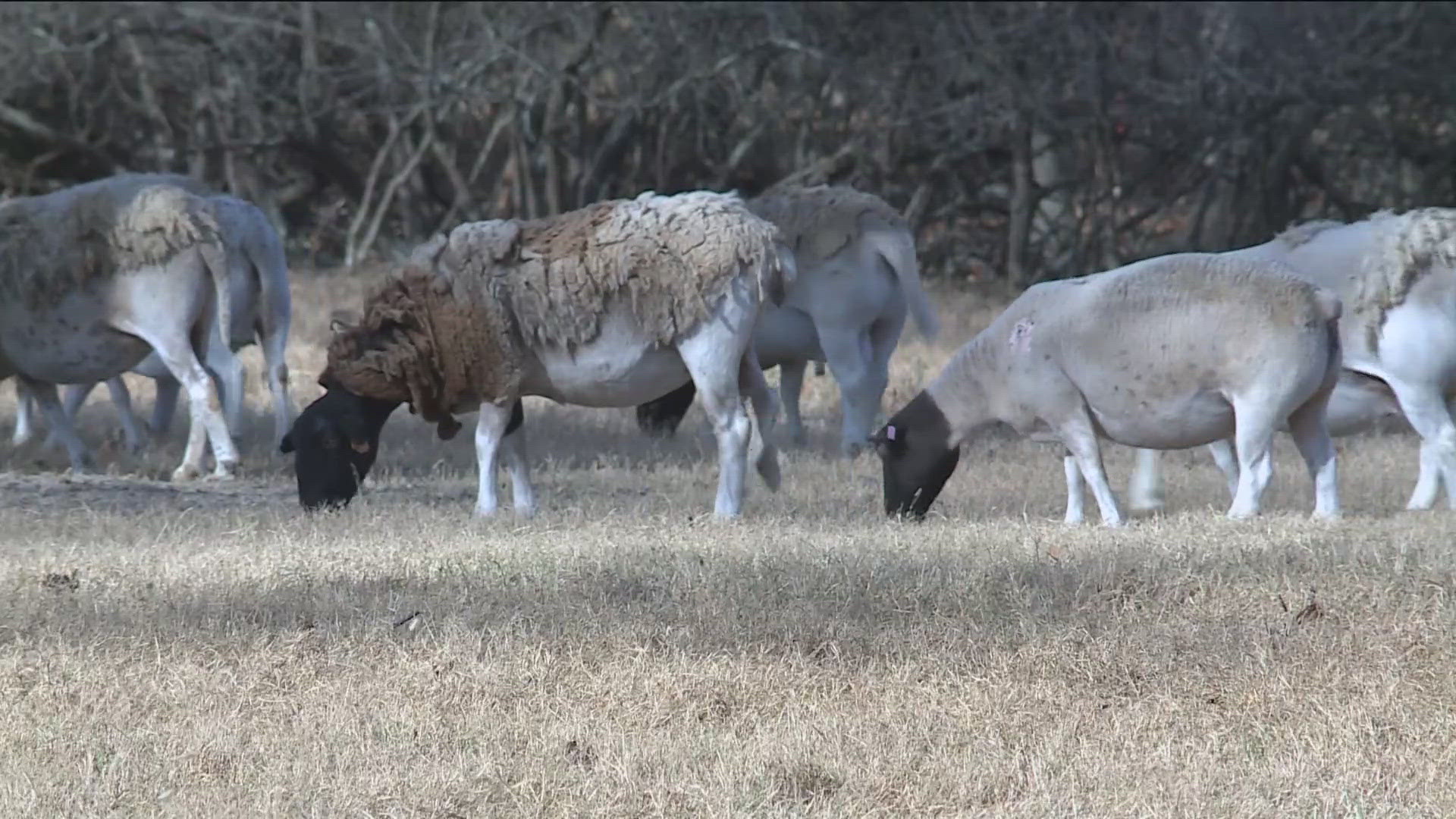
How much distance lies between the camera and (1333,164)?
960 inches

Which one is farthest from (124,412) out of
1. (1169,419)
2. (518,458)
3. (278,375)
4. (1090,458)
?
(1169,419)

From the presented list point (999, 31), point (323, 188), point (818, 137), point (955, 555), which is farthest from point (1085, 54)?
point (955, 555)

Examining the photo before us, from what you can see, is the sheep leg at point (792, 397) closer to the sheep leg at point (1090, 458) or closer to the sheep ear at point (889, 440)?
the sheep ear at point (889, 440)

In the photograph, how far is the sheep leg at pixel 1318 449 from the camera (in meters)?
10.0

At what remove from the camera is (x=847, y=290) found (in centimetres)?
1366

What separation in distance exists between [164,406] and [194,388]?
2429 mm

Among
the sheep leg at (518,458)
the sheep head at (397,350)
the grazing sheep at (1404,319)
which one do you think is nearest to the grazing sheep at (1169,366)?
the grazing sheep at (1404,319)

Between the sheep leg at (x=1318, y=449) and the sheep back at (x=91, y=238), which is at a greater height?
the sheep back at (x=91, y=238)

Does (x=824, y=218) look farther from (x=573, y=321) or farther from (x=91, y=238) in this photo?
(x=91, y=238)

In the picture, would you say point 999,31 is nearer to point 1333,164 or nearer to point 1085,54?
point 1085,54

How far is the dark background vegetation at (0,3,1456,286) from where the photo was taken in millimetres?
21000

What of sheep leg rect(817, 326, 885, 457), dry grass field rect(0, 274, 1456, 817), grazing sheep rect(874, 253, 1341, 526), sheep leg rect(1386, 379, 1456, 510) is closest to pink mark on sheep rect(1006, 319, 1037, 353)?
grazing sheep rect(874, 253, 1341, 526)

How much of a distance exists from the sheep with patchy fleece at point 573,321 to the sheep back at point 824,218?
2.99 metres

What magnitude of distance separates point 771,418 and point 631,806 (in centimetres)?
545
